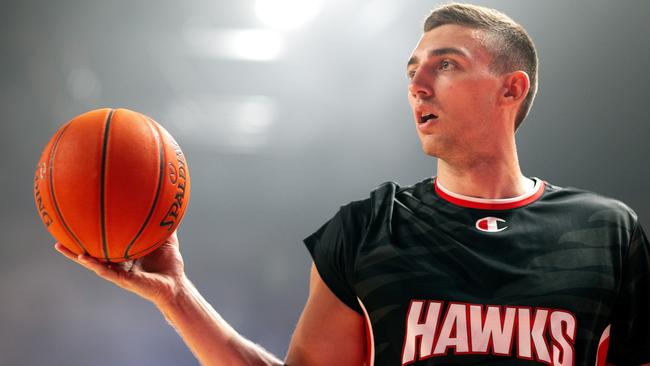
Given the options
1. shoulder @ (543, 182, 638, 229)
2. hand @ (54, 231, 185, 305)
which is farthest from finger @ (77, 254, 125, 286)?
shoulder @ (543, 182, 638, 229)

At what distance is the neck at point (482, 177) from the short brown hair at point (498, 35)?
16cm

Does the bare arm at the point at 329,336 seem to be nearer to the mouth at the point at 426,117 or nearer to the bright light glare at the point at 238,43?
the mouth at the point at 426,117

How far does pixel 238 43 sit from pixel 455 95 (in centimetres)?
204

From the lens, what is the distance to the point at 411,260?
3.37ft

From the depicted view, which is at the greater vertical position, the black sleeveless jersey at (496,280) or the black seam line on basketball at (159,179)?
the black seam line on basketball at (159,179)

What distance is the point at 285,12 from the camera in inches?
115

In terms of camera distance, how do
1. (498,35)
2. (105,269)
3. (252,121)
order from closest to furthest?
1. (105,269)
2. (498,35)
3. (252,121)

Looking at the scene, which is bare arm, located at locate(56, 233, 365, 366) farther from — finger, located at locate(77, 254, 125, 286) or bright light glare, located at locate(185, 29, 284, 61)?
bright light glare, located at locate(185, 29, 284, 61)

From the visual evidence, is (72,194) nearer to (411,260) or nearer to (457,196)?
(411,260)

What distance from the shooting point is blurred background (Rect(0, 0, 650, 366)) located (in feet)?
8.58

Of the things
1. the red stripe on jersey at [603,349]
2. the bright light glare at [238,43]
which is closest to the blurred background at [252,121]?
the bright light glare at [238,43]

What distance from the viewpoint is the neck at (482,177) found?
112 cm

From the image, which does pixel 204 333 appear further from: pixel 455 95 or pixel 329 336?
pixel 455 95

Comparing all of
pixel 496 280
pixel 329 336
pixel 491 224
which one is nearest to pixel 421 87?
pixel 491 224
